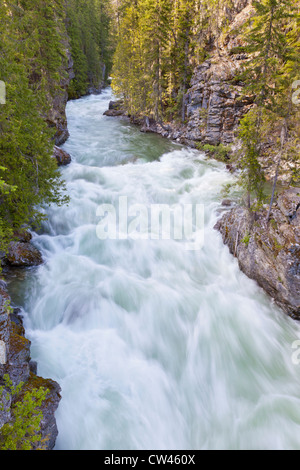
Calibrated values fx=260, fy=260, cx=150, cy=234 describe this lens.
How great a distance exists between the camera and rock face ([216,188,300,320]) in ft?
26.0

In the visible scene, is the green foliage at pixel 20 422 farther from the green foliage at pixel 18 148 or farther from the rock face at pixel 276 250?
the rock face at pixel 276 250

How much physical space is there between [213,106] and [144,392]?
19539 millimetres

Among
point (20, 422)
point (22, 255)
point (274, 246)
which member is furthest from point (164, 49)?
point (20, 422)

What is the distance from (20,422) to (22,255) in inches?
229

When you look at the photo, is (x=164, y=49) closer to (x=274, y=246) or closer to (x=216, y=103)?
(x=216, y=103)

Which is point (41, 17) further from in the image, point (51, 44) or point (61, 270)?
point (61, 270)

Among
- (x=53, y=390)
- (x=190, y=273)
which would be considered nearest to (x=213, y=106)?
(x=190, y=273)

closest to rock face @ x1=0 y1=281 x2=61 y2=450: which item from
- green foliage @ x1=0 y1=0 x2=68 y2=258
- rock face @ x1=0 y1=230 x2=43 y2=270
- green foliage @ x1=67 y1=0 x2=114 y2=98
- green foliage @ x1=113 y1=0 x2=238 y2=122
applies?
green foliage @ x1=0 y1=0 x2=68 y2=258

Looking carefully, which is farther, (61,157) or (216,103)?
(216,103)

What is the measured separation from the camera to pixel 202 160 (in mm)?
19016

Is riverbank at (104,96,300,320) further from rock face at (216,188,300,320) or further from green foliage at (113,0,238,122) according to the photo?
green foliage at (113,0,238,122)

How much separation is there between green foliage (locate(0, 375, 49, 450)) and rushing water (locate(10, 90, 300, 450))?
1.47 m

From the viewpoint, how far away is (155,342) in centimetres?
769

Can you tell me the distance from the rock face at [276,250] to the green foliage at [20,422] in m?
7.20
